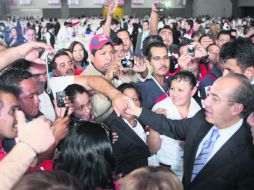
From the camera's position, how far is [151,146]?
2676 millimetres

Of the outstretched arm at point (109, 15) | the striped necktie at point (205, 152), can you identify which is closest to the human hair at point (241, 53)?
the striped necktie at point (205, 152)

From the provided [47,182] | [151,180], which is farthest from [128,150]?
[47,182]

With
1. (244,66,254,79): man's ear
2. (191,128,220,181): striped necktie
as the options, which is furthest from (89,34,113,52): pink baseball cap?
(191,128,220,181): striped necktie

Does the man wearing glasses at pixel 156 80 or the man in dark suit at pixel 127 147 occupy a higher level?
the man wearing glasses at pixel 156 80

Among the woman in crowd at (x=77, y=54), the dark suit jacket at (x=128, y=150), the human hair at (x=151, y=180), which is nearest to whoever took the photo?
the human hair at (x=151, y=180)

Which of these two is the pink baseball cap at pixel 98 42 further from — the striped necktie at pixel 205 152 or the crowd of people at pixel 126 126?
the striped necktie at pixel 205 152

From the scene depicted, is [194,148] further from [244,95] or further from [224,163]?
[244,95]

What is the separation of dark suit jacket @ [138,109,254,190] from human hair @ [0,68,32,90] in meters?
1.33

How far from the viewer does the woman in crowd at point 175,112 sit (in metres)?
2.62

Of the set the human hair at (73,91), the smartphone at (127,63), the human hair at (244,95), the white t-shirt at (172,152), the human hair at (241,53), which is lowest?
the white t-shirt at (172,152)

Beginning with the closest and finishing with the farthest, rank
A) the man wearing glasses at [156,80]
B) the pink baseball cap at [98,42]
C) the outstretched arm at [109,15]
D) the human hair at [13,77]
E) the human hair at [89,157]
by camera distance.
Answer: the human hair at [89,157], the human hair at [13,77], the man wearing glasses at [156,80], the pink baseball cap at [98,42], the outstretched arm at [109,15]

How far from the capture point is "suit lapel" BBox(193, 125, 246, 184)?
6.50ft

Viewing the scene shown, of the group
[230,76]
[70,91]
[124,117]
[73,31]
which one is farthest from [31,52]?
[73,31]

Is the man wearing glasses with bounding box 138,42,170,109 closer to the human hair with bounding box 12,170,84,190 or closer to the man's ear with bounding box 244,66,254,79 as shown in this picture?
the man's ear with bounding box 244,66,254,79
